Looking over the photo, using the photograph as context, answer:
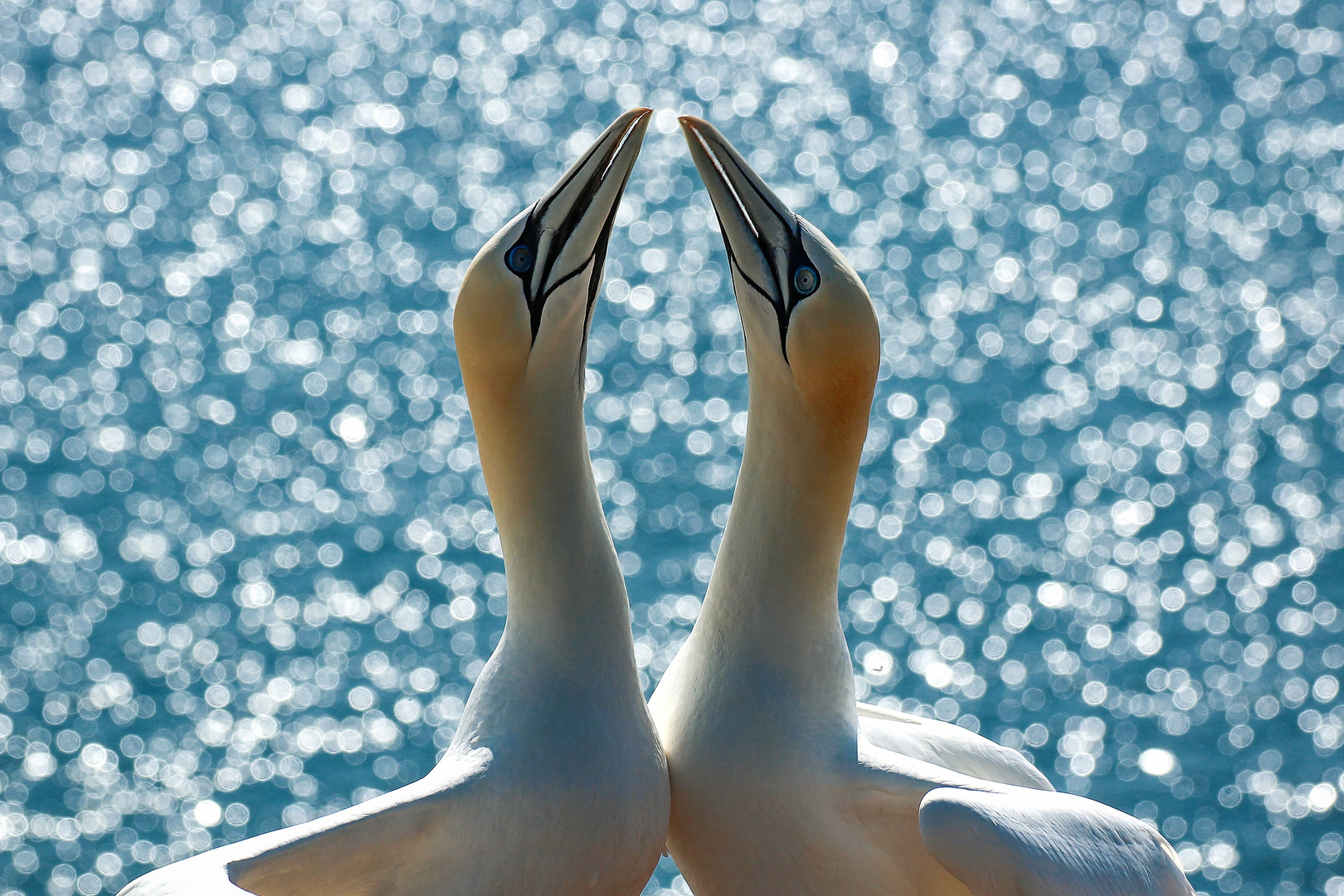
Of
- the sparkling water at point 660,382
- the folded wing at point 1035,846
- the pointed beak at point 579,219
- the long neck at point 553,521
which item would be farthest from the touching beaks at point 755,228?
the sparkling water at point 660,382

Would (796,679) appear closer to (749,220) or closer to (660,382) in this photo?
(749,220)

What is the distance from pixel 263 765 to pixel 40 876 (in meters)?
1.44

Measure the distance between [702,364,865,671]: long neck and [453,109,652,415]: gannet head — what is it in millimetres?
413

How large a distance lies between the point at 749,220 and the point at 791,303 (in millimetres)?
273

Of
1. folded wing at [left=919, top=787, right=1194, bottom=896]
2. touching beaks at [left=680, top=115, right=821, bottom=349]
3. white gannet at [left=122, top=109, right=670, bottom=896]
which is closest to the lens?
folded wing at [left=919, top=787, right=1194, bottom=896]

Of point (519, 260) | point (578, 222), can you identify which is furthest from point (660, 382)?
point (519, 260)

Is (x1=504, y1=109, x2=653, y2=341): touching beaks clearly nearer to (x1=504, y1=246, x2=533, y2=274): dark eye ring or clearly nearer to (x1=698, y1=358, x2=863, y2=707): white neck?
(x1=504, y1=246, x2=533, y2=274): dark eye ring

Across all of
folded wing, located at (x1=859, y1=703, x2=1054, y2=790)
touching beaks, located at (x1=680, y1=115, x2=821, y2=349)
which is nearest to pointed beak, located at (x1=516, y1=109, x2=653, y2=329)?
touching beaks, located at (x1=680, y1=115, x2=821, y2=349)

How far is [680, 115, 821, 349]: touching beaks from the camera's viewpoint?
3.21 m

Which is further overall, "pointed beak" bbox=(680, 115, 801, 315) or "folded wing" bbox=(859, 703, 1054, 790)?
"folded wing" bbox=(859, 703, 1054, 790)

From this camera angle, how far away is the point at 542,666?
323cm

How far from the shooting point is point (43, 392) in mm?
13188

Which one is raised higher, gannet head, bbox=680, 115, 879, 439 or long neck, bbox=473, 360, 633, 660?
gannet head, bbox=680, 115, 879, 439

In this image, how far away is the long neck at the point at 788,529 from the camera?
3291mm
